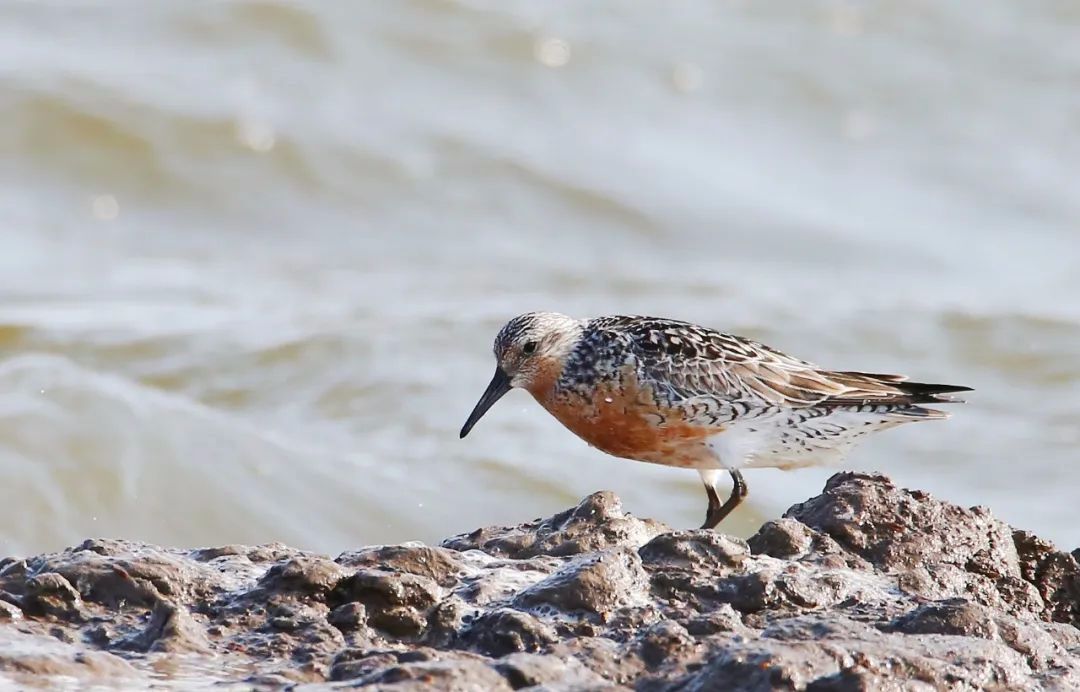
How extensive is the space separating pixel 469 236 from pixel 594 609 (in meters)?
11.2

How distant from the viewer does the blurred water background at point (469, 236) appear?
10.7 metres

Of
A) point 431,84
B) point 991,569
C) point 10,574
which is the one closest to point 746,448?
point 991,569

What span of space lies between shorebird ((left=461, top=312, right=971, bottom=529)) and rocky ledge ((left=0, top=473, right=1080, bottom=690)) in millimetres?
1877

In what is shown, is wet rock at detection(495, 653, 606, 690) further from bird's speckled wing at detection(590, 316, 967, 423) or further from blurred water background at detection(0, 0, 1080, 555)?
blurred water background at detection(0, 0, 1080, 555)

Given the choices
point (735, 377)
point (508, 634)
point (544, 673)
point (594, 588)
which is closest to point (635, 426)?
point (735, 377)

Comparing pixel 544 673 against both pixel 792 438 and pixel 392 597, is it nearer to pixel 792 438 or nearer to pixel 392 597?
pixel 392 597

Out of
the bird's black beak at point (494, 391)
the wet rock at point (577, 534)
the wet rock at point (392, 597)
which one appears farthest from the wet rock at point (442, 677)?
the bird's black beak at point (494, 391)

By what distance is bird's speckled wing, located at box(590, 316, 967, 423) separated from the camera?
716 cm

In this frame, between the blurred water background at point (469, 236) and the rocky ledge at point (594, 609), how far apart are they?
16.0ft

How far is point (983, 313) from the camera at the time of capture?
14.1 metres

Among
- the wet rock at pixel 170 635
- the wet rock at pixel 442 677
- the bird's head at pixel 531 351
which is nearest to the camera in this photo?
the wet rock at pixel 442 677

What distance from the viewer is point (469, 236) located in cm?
1542

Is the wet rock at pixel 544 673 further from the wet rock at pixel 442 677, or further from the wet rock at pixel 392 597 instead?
the wet rock at pixel 392 597

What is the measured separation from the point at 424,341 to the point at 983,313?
4735mm
